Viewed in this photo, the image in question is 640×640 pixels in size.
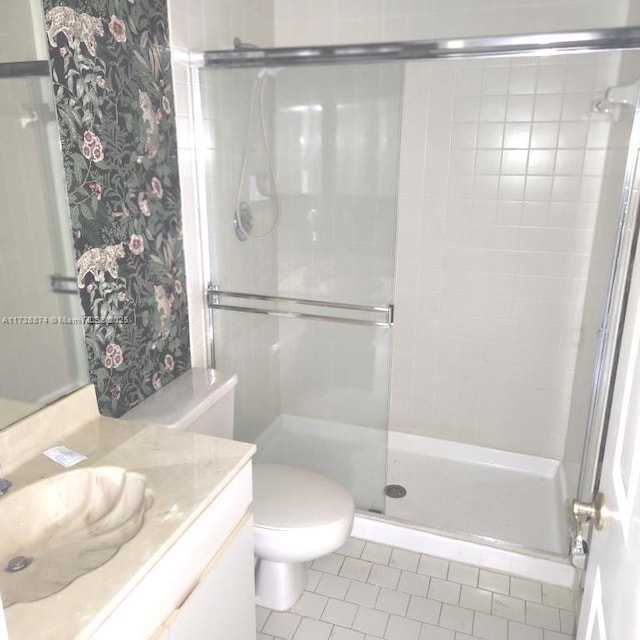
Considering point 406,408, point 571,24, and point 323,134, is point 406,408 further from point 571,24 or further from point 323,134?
point 571,24

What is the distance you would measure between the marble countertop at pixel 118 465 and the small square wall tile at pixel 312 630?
88cm

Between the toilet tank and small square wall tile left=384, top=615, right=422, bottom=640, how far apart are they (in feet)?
2.86

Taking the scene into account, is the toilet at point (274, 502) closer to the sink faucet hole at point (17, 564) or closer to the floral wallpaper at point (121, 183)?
the floral wallpaper at point (121, 183)

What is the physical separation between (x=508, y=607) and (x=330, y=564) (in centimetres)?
67

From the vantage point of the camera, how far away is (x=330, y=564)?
7.20 feet

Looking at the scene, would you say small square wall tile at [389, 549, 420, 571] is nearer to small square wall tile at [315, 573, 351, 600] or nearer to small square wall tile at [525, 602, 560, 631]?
small square wall tile at [315, 573, 351, 600]

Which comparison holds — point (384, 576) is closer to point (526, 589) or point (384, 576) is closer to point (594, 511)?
point (526, 589)

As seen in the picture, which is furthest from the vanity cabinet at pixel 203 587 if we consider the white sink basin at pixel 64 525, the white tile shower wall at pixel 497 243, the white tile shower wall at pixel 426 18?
the white tile shower wall at pixel 426 18

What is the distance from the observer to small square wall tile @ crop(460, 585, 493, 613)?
200 centimetres

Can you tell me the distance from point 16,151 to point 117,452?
768 millimetres

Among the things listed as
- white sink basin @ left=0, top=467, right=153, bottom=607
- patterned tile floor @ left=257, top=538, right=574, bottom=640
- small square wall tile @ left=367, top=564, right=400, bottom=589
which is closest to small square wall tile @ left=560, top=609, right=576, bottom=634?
patterned tile floor @ left=257, top=538, right=574, bottom=640

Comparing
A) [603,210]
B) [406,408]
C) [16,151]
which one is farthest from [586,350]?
[16,151]

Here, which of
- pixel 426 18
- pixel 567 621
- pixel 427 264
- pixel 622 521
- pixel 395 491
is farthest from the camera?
pixel 427 264

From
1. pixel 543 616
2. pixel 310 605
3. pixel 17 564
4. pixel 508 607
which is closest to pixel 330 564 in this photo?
pixel 310 605
